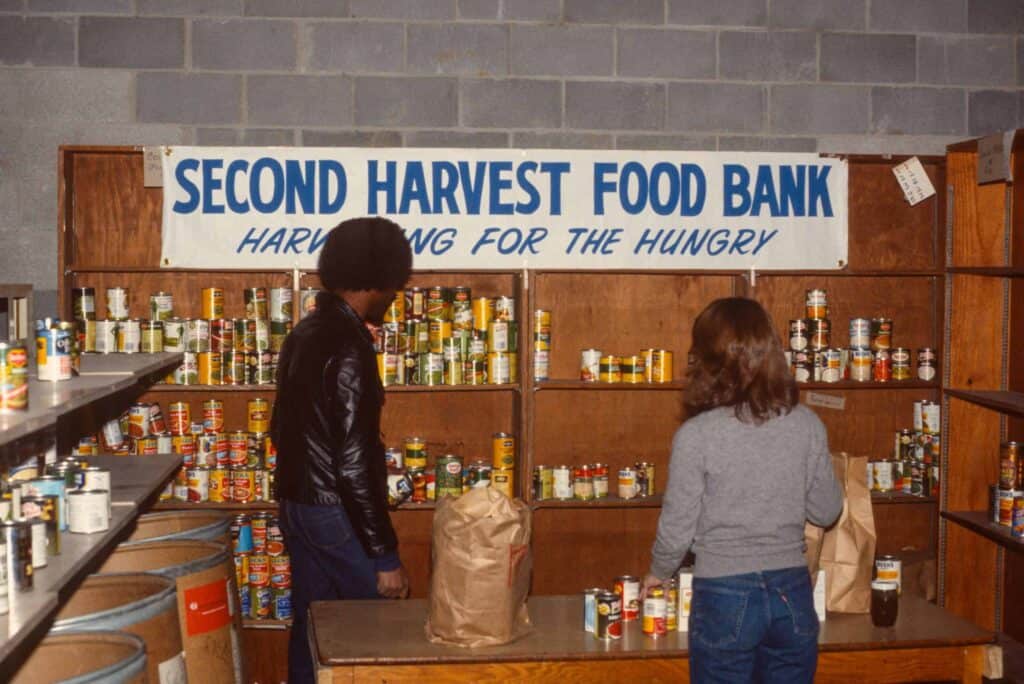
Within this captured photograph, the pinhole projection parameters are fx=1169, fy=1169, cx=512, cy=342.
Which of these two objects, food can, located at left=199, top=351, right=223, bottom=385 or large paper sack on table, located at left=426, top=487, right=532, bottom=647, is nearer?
large paper sack on table, located at left=426, top=487, right=532, bottom=647

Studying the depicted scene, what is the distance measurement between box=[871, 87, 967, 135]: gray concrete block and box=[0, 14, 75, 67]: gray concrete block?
11.2ft

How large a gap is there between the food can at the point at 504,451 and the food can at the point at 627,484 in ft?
1.48

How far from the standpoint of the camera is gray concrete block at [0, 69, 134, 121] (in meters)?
4.71

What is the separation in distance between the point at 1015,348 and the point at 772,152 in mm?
1281

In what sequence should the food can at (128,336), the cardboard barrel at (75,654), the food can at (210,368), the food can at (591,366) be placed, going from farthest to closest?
the food can at (591,366) → the food can at (210,368) → the food can at (128,336) → the cardboard barrel at (75,654)

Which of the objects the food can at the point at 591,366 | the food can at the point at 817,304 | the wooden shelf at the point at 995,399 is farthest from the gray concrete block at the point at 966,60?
the food can at the point at 591,366

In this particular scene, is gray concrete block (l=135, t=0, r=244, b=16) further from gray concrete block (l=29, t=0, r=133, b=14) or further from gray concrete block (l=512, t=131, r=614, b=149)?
gray concrete block (l=512, t=131, r=614, b=149)

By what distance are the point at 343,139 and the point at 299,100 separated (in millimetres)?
239

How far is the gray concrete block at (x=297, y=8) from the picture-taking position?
4.79 metres

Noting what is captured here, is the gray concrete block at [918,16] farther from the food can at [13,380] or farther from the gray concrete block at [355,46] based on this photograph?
the food can at [13,380]

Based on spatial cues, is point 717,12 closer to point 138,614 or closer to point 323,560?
point 323,560

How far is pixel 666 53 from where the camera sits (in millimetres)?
4977

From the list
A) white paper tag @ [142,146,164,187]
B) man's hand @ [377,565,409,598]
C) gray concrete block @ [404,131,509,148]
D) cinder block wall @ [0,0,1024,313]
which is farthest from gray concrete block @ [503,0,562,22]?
man's hand @ [377,565,409,598]

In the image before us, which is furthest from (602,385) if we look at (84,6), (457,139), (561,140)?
(84,6)
